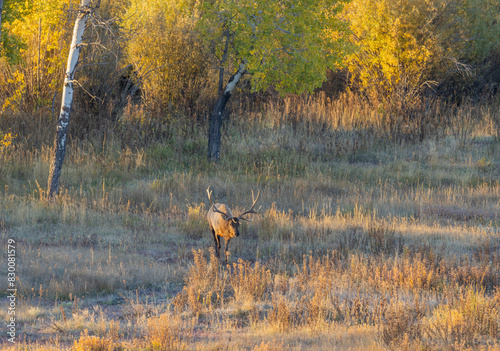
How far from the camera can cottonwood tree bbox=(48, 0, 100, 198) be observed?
35.2 feet

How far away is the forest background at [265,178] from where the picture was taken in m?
6.02

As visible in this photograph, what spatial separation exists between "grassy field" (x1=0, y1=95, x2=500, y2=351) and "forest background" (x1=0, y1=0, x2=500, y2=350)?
0.04 meters

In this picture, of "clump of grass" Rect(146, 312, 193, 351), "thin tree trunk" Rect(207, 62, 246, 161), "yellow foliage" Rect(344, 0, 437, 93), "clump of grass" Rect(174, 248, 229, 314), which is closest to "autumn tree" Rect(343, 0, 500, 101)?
"yellow foliage" Rect(344, 0, 437, 93)

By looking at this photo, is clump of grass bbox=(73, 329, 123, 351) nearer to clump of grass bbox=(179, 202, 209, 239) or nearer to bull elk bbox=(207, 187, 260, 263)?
bull elk bbox=(207, 187, 260, 263)

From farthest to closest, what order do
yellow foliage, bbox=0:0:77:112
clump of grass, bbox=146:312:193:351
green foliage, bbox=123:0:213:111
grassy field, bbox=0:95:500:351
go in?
green foliage, bbox=123:0:213:111 < yellow foliage, bbox=0:0:77:112 < grassy field, bbox=0:95:500:351 < clump of grass, bbox=146:312:193:351

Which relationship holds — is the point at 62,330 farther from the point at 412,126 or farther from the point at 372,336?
the point at 412,126

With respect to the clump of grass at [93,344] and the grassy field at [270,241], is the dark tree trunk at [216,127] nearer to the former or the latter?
the grassy field at [270,241]

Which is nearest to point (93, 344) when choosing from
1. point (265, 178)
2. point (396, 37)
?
point (265, 178)

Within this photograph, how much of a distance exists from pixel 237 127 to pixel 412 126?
588 cm

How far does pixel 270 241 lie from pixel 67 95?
5.23 metres

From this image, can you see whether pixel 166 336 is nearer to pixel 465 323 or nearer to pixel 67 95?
pixel 465 323

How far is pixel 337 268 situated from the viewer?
25.9 feet

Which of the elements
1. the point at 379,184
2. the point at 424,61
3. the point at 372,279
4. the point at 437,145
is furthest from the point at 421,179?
the point at 372,279

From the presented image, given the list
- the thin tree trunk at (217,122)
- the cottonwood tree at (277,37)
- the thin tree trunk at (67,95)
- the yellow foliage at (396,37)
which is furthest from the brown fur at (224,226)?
the yellow foliage at (396,37)
